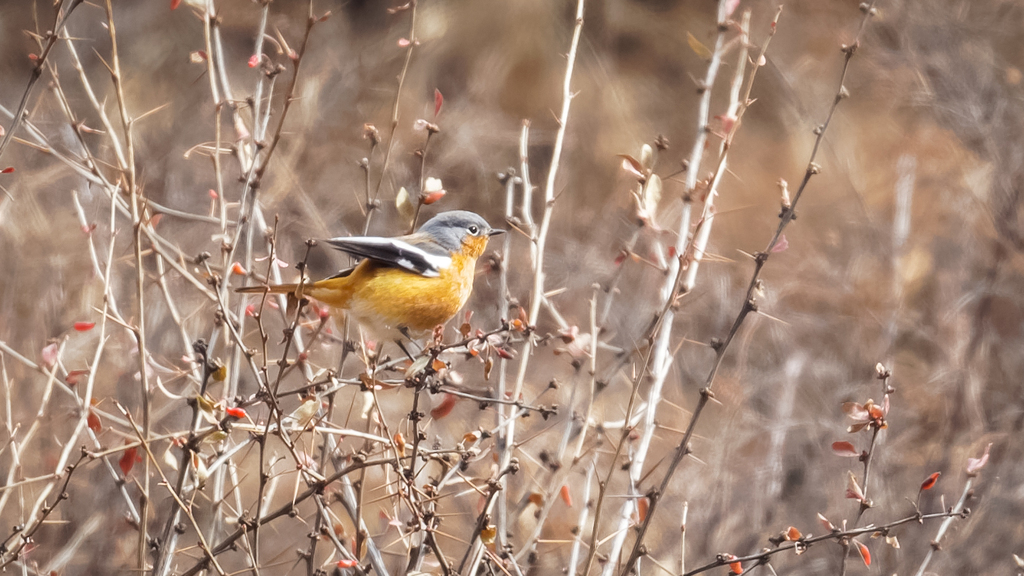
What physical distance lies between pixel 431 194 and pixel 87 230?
82 cm

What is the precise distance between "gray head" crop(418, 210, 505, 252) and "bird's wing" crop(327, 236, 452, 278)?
62 mm

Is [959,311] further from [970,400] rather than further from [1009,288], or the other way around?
[970,400]

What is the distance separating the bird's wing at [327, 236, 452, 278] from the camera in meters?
1.69

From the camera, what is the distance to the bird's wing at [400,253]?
5.54 feet

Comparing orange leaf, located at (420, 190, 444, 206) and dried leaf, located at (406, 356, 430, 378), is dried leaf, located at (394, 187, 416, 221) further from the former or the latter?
dried leaf, located at (406, 356, 430, 378)

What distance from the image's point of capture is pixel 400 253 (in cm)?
190

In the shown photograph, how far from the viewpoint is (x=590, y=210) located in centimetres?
476

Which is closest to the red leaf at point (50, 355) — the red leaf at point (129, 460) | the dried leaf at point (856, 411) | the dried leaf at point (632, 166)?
the red leaf at point (129, 460)

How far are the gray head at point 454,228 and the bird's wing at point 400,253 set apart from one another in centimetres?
6

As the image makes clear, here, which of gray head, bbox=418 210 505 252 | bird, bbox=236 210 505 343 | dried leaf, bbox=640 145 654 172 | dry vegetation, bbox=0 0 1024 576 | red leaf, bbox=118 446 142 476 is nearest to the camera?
red leaf, bbox=118 446 142 476

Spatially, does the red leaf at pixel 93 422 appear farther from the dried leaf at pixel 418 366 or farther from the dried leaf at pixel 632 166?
the dried leaf at pixel 632 166

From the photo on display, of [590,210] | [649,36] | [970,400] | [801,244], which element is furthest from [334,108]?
[970,400]

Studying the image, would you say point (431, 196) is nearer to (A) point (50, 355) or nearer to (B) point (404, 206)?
(B) point (404, 206)

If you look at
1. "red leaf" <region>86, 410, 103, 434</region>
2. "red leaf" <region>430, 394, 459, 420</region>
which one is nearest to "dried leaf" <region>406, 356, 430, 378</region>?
"red leaf" <region>430, 394, 459, 420</region>
